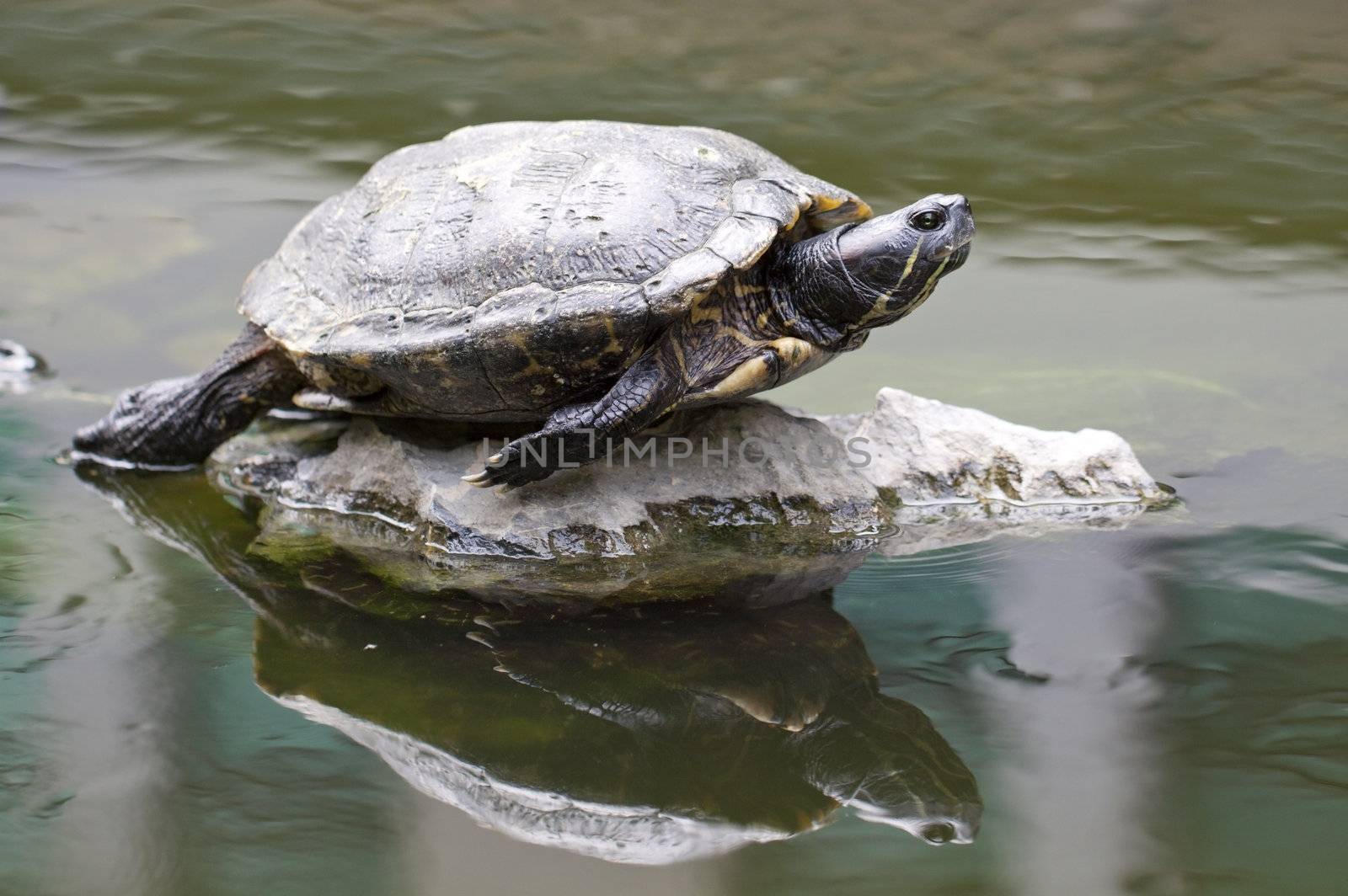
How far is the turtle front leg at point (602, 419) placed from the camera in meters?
3.43

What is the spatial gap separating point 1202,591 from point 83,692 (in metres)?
2.94

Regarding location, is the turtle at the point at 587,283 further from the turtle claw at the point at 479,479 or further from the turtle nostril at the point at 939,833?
the turtle nostril at the point at 939,833

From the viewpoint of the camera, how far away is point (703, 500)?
378cm

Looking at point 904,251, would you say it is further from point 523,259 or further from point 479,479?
point 479,479

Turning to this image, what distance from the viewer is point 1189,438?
459 cm

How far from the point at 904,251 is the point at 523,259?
109 centimetres

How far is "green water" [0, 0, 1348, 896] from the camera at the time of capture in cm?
245

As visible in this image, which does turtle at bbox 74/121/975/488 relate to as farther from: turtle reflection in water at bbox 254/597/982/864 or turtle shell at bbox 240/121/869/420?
turtle reflection in water at bbox 254/597/982/864

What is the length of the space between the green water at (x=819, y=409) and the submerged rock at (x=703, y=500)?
0.71 feet

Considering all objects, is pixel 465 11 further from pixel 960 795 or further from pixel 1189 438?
pixel 960 795

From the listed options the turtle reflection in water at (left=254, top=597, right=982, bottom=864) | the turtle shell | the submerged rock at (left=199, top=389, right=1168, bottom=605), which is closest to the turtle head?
the turtle shell

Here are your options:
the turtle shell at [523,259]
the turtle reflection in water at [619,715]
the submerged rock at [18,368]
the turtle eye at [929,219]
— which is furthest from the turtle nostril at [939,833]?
the submerged rock at [18,368]

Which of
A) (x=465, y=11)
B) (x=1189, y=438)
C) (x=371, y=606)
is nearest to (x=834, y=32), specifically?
(x=465, y=11)

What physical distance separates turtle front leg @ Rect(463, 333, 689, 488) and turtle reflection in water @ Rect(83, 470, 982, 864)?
46cm
